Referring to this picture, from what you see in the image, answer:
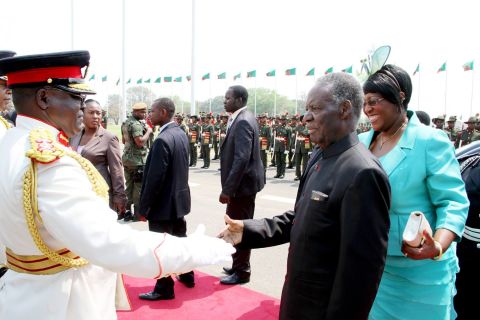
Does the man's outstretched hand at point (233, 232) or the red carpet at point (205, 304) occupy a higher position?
the man's outstretched hand at point (233, 232)

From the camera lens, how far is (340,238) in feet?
5.26

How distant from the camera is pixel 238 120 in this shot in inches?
176

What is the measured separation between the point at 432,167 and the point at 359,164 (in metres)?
0.63

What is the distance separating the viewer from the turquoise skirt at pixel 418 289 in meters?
1.98

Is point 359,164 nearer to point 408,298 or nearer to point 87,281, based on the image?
point 408,298

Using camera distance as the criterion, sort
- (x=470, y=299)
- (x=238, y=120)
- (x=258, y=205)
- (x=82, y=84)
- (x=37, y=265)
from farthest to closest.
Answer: (x=258, y=205)
(x=238, y=120)
(x=470, y=299)
(x=82, y=84)
(x=37, y=265)

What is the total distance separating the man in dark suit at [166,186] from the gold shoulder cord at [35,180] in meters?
2.43

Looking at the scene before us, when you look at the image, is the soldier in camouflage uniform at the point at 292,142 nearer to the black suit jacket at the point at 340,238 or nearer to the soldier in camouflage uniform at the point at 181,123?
the soldier in camouflage uniform at the point at 181,123

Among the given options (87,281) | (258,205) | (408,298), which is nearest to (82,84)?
(87,281)

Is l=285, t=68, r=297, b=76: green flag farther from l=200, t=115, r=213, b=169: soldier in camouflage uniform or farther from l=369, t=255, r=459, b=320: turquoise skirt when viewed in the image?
l=369, t=255, r=459, b=320: turquoise skirt

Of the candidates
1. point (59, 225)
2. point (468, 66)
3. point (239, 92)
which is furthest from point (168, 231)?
point (468, 66)

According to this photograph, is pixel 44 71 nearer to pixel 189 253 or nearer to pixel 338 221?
pixel 189 253

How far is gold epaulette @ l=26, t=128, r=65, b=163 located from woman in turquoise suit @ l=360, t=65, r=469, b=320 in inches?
61.6

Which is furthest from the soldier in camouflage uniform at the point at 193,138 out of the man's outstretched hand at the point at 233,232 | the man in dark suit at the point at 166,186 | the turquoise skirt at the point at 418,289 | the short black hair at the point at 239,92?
the turquoise skirt at the point at 418,289
